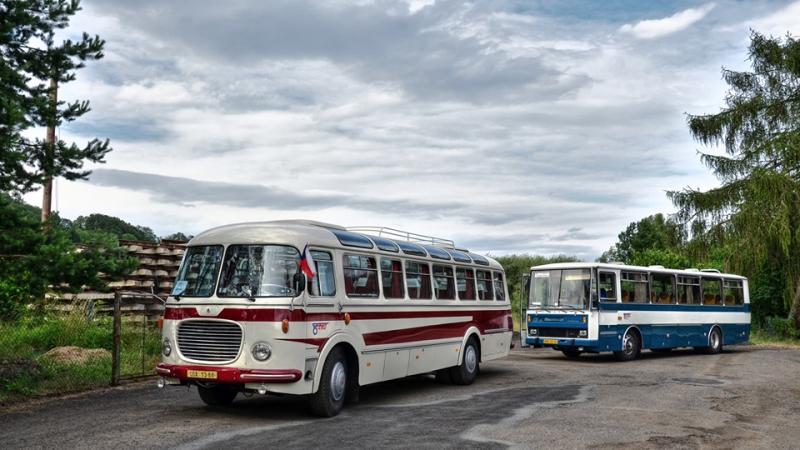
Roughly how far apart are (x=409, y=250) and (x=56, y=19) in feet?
22.7

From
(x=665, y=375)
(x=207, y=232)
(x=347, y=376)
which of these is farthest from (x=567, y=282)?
(x=207, y=232)

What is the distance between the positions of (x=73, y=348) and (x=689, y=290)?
18.9 meters

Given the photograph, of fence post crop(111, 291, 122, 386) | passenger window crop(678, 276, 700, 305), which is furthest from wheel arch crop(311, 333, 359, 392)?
passenger window crop(678, 276, 700, 305)

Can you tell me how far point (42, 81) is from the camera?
12.8m

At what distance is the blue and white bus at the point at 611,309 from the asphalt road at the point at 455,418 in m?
4.70

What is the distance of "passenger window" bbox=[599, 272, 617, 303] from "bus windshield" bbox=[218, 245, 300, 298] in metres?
13.1

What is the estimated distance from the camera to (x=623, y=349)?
23000 millimetres

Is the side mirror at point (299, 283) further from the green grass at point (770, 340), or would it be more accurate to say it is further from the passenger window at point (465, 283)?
the green grass at point (770, 340)

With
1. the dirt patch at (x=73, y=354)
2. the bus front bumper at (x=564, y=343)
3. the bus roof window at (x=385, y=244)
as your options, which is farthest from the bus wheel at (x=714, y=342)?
the dirt patch at (x=73, y=354)

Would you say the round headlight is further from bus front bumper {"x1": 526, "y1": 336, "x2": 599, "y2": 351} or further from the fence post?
bus front bumper {"x1": 526, "y1": 336, "x2": 599, "y2": 351}

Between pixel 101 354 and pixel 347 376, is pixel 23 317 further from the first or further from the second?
pixel 347 376

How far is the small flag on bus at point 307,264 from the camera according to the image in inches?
437

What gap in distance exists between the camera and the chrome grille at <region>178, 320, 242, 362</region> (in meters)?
10.9

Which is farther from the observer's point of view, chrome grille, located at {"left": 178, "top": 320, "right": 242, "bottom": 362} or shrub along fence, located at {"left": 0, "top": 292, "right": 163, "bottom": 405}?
shrub along fence, located at {"left": 0, "top": 292, "right": 163, "bottom": 405}
